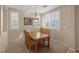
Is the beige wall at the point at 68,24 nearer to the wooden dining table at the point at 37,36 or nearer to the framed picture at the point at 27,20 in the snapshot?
the wooden dining table at the point at 37,36

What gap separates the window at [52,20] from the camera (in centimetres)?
197

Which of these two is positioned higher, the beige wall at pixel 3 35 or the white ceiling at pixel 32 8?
the white ceiling at pixel 32 8

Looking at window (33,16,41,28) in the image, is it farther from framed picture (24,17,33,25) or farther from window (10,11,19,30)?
window (10,11,19,30)

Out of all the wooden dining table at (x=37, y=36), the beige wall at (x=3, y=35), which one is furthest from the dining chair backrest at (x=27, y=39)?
the beige wall at (x=3, y=35)

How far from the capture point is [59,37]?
77.5 inches

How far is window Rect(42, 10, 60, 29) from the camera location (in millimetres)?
1970

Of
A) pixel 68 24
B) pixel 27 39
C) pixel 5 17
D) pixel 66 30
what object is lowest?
pixel 27 39

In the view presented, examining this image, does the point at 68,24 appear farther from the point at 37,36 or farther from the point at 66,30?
the point at 37,36

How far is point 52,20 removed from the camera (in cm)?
199

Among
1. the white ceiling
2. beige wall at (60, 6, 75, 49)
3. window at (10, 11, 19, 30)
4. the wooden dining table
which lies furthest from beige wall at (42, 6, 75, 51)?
window at (10, 11, 19, 30)

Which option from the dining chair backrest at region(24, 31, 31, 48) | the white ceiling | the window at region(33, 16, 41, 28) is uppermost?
the white ceiling

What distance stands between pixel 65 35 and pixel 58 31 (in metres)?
0.14

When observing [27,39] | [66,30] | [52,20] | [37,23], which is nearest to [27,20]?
[37,23]
